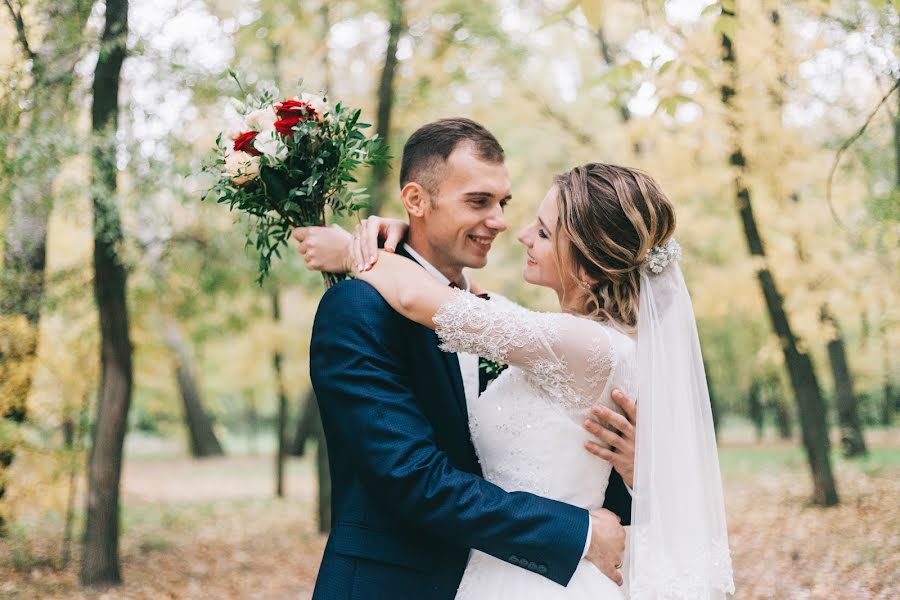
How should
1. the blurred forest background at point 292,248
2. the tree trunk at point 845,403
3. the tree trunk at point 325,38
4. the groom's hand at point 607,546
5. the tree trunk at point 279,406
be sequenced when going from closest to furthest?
1. the groom's hand at point 607,546
2. the blurred forest background at point 292,248
3. the tree trunk at point 325,38
4. the tree trunk at point 279,406
5. the tree trunk at point 845,403

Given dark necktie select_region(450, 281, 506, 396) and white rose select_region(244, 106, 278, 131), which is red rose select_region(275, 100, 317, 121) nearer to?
white rose select_region(244, 106, 278, 131)

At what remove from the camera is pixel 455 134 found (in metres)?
3.08

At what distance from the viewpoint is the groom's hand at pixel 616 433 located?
2662 millimetres

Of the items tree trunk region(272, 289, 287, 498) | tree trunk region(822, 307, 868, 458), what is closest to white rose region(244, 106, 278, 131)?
tree trunk region(272, 289, 287, 498)

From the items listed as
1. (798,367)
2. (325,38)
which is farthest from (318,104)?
(798,367)

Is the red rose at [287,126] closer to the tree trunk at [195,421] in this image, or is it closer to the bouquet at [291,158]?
the bouquet at [291,158]

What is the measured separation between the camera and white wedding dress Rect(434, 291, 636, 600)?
8.32 feet

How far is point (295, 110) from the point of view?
9.12ft

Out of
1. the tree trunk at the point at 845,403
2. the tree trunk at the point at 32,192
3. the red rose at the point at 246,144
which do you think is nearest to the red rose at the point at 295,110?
the red rose at the point at 246,144

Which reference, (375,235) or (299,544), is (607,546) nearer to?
(375,235)

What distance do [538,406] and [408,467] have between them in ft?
1.87

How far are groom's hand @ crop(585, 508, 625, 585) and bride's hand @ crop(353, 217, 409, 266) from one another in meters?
1.16

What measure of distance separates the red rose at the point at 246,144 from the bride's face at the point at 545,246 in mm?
1012

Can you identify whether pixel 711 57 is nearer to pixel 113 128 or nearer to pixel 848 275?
pixel 848 275
